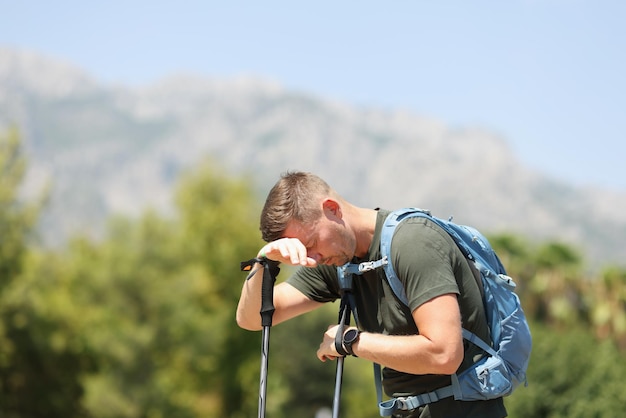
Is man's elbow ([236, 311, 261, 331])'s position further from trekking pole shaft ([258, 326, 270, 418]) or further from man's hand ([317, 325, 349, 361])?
man's hand ([317, 325, 349, 361])

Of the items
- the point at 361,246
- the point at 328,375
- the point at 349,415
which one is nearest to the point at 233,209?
the point at 328,375

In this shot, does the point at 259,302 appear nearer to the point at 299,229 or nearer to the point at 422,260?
the point at 299,229

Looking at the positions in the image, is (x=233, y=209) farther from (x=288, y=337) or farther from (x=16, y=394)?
(x=16, y=394)

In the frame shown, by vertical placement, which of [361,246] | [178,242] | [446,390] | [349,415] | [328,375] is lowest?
[349,415]

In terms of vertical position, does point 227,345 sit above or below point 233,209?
below

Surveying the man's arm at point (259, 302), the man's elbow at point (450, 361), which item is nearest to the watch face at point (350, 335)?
the man's elbow at point (450, 361)

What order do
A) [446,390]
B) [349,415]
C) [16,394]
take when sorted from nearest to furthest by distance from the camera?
[446,390] → [16,394] → [349,415]

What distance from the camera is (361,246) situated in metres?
2.98

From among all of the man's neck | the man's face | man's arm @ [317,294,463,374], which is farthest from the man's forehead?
man's arm @ [317,294,463,374]

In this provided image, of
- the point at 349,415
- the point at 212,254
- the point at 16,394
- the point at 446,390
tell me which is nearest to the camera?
the point at 446,390

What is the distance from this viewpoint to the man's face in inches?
112

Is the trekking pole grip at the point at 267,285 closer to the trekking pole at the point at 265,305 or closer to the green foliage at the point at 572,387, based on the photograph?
the trekking pole at the point at 265,305

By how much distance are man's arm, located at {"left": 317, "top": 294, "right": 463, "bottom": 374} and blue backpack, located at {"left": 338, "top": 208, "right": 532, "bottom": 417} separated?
0.58 feet

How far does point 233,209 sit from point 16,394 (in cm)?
1586
